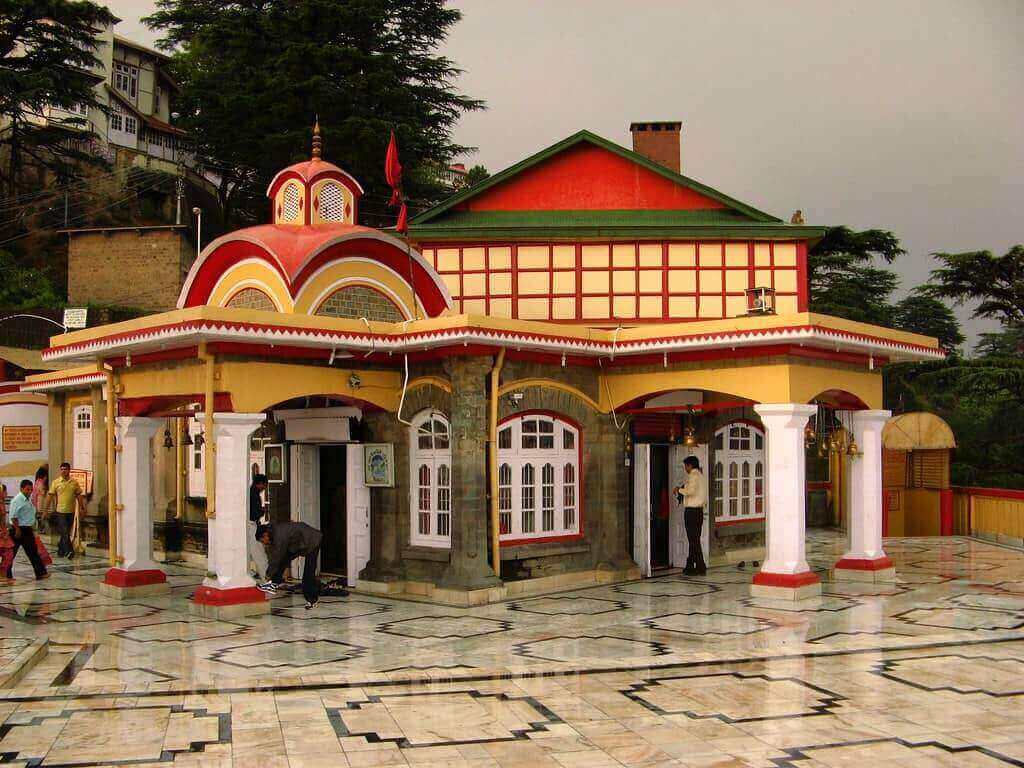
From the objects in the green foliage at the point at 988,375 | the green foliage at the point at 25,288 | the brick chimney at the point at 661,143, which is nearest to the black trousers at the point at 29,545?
the brick chimney at the point at 661,143

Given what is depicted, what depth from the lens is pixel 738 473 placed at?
17.7 m

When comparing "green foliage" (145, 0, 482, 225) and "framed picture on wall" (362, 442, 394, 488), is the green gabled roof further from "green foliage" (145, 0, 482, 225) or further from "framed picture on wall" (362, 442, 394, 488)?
"green foliage" (145, 0, 482, 225)

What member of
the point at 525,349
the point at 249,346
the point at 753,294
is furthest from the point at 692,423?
the point at 249,346

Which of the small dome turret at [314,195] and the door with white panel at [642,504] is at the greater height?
the small dome turret at [314,195]

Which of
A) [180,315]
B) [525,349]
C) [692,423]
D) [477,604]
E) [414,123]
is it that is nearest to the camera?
[180,315]

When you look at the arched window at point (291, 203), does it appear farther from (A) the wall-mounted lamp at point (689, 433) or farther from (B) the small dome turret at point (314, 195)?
(A) the wall-mounted lamp at point (689, 433)

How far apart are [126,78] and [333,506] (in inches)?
1638

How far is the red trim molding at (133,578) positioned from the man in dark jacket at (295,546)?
2138 millimetres

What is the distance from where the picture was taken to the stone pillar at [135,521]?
14.5m

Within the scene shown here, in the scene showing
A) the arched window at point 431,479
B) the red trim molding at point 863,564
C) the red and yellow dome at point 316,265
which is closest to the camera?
the arched window at point 431,479

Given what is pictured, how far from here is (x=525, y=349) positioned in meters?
14.2

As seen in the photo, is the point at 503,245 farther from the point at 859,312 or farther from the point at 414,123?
the point at 859,312

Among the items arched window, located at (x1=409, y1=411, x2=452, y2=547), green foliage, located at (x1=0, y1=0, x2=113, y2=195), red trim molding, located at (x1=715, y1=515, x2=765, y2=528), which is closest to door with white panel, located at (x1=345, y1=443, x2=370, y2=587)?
arched window, located at (x1=409, y1=411, x2=452, y2=547)

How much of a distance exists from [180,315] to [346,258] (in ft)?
10.1
